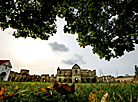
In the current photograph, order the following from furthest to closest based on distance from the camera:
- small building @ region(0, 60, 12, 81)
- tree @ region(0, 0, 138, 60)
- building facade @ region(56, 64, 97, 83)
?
building facade @ region(56, 64, 97, 83)
small building @ region(0, 60, 12, 81)
tree @ region(0, 0, 138, 60)

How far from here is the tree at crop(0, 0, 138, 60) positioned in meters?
6.05

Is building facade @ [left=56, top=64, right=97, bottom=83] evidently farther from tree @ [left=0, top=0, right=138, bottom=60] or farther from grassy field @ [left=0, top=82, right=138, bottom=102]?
grassy field @ [left=0, top=82, right=138, bottom=102]

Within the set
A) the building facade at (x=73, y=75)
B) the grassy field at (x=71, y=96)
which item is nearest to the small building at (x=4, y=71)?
the building facade at (x=73, y=75)

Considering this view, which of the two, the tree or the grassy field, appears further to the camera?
the tree

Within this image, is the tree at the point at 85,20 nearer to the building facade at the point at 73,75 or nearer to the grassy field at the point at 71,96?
the grassy field at the point at 71,96

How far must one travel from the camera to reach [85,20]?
712 cm

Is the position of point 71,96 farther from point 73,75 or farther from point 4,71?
point 73,75

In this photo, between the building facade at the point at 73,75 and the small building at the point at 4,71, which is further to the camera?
the building facade at the point at 73,75

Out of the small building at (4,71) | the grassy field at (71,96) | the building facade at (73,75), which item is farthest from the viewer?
the building facade at (73,75)

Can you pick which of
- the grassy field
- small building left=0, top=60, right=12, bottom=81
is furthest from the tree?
small building left=0, top=60, right=12, bottom=81

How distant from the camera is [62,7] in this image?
674 centimetres

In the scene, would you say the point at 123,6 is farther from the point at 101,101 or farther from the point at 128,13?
the point at 101,101

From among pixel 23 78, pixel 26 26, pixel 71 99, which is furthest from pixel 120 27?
pixel 23 78

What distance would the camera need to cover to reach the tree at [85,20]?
6.05 metres
